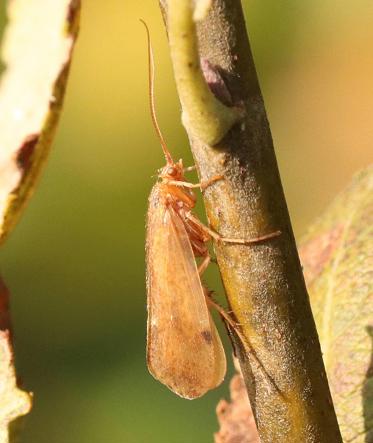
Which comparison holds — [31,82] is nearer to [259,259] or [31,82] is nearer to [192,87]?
[192,87]

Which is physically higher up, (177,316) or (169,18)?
(169,18)

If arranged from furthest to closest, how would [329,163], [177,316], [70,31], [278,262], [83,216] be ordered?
[329,163], [83,216], [177,316], [278,262], [70,31]

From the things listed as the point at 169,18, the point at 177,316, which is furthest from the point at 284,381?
the point at 177,316

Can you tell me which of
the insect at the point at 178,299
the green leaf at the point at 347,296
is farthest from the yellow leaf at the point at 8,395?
the insect at the point at 178,299

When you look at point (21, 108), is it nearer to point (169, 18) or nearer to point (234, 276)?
point (169, 18)

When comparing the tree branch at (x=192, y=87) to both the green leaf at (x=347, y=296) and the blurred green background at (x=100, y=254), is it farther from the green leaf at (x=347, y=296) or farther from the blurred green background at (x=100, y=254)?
the blurred green background at (x=100, y=254)

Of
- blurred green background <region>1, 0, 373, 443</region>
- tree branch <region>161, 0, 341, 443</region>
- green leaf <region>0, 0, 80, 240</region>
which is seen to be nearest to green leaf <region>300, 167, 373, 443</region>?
tree branch <region>161, 0, 341, 443</region>

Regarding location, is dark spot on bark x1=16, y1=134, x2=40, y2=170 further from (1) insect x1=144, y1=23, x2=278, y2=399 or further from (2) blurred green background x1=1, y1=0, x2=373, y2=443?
(2) blurred green background x1=1, y1=0, x2=373, y2=443
